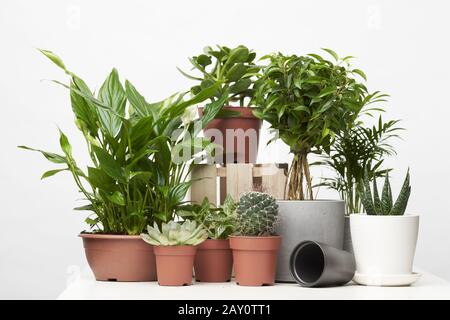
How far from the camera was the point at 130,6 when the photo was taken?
384 centimetres

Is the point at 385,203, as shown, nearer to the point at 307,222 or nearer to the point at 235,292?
the point at 307,222

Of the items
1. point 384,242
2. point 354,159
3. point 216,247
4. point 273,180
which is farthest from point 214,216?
point 354,159

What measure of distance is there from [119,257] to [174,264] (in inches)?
8.1

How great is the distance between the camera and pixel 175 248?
6.96ft

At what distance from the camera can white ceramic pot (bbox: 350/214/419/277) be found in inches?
83.7

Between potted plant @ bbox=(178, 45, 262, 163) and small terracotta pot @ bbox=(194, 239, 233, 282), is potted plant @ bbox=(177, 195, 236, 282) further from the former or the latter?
potted plant @ bbox=(178, 45, 262, 163)

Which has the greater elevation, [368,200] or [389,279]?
[368,200]

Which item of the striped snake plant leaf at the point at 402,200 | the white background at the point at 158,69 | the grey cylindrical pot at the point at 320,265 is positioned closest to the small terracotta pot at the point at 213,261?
the grey cylindrical pot at the point at 320,265

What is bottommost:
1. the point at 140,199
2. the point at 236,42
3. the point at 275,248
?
the point at 275,248

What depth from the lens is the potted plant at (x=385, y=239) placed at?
213 cm

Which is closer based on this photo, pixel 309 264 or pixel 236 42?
pixel 309 264

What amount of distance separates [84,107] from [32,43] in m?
1.81
